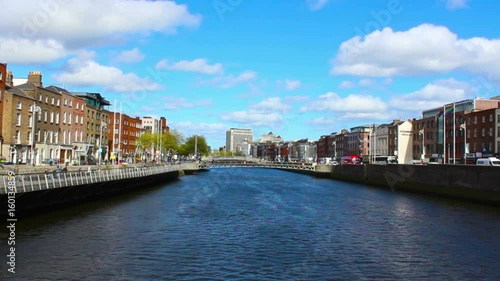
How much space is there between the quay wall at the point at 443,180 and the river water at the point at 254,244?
17.5 ft

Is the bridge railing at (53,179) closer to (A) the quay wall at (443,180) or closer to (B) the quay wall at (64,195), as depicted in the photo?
(B) the quay wall at (64,195)

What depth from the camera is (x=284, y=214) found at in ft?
128

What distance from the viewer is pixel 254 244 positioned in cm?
2519

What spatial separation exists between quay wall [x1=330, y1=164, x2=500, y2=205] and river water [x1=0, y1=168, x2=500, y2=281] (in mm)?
5336

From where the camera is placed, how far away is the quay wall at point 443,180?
45719mm

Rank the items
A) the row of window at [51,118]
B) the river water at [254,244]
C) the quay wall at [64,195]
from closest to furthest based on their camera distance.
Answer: the river water at [254,244], the quay wall at [64,195], the row of window at [51,118]

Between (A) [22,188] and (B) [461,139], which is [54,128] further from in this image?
(B) [461,139]

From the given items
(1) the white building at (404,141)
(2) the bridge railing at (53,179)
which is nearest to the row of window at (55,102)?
(2) the bridge railing at (53,179)

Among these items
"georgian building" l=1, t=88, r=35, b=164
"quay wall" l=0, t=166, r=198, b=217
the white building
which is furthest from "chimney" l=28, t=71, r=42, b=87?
the white building

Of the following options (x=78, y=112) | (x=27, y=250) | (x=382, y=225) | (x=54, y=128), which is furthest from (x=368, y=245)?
(x=78, y=112)

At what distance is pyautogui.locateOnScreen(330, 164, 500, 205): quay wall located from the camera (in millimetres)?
45719

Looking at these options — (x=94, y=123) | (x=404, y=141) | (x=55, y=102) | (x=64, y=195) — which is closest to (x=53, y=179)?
(x=64, y=195)

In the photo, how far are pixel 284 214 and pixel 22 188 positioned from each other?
764 inches

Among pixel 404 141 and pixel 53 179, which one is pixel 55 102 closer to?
pixel 53 179
